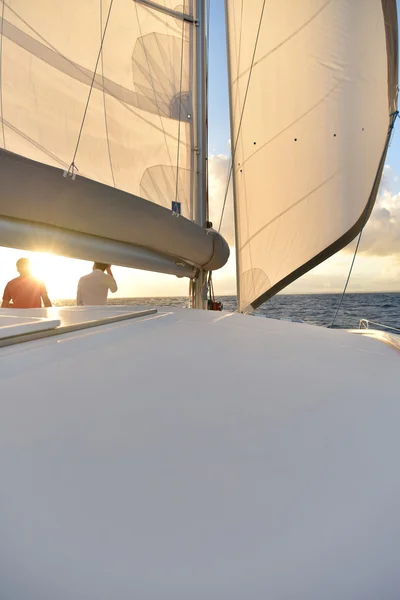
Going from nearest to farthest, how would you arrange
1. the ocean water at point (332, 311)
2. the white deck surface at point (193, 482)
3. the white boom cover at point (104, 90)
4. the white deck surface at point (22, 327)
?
the white deck surface at point (193, 482)
the white deck surface at point (22, 327)
the white boom cover at point (104, 90)
the ocean water at point (332, 311)

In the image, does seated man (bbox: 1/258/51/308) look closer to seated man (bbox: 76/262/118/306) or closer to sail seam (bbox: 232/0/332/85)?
seated man (bbox: 76/262/118/306)

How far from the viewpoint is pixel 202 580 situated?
23cm

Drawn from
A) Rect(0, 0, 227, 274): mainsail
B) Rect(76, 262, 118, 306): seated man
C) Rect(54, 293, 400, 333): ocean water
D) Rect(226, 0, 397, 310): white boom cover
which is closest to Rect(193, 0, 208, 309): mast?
Rect(0, 0, 227, 274): mainsail

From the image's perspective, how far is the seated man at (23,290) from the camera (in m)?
1.83

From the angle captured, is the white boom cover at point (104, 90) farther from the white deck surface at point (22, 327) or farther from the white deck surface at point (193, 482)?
the white deck surface at point (193, 482)

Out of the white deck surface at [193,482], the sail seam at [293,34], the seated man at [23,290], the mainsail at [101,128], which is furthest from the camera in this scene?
the sail seam at [293,34]

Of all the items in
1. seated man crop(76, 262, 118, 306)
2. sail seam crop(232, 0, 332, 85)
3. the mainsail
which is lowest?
seated man crop(76, 262, 118, 306)

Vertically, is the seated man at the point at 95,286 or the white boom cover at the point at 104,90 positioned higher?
the white boom cover at the point at 104,90

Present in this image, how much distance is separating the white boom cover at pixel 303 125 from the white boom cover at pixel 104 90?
1.68 feet

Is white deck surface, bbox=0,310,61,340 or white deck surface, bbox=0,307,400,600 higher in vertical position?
white deck surface, bbox=0,310,61,340

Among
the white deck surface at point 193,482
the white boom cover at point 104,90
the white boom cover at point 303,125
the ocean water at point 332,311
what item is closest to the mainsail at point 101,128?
the white boom cover at point 104,90

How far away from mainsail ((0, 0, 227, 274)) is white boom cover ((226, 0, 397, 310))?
1.61 ft

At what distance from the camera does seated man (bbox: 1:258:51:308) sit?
183cm

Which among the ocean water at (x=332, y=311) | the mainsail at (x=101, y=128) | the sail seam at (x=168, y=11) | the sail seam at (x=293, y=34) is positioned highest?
the sail seam at (x=168, y=11)
